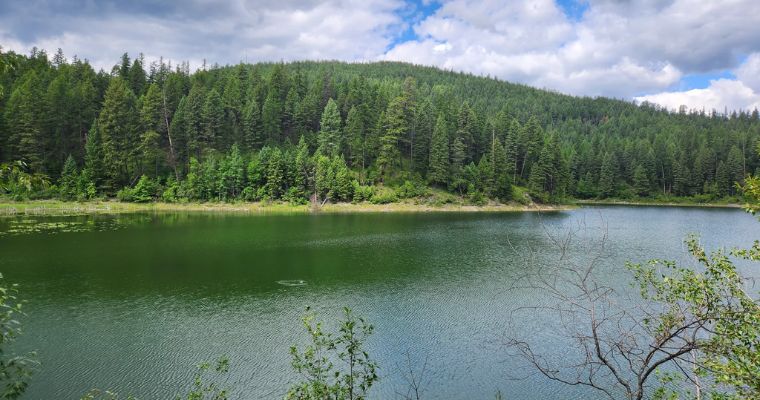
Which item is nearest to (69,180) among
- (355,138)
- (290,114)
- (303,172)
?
(303,172)

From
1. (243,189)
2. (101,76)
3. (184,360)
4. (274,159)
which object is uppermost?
(101,76)

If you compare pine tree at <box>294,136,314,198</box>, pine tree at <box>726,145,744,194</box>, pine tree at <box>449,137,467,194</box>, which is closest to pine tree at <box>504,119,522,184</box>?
pine tree at <box>449,137,467,194</box>

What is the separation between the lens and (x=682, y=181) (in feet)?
377

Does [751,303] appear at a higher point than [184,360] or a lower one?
higher

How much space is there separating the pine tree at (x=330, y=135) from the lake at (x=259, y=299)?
1379 inches

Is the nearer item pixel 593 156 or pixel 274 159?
pixel 274 159

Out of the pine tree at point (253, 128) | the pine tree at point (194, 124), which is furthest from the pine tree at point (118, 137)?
the pine tree at point (253, 128)

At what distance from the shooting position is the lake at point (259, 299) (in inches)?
658

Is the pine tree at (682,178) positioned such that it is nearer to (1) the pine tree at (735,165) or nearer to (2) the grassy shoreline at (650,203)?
(2) the grassy shoreline at (650,203)

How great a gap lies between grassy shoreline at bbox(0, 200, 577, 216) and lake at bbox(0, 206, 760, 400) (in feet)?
41.7

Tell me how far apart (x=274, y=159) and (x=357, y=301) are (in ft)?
186

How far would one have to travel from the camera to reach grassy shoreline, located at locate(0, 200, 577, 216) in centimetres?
6244

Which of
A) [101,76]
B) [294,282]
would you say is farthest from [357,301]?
[101,76]

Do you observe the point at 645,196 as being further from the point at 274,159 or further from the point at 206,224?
the point at 206,224
